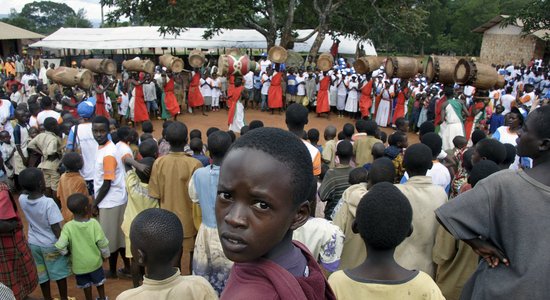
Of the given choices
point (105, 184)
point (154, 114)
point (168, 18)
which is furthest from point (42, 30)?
point (105, 184)

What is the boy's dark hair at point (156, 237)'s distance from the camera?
7.24 ft

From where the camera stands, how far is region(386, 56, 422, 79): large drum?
8.91 metres

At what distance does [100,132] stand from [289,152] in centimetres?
362

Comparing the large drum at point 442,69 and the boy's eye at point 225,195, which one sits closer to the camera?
the boy's eye at point 225,195

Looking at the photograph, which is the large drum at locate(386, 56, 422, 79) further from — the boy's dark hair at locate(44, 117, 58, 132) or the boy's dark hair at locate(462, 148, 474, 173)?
the boy's dark hair at locate(44, 117, 58, 132)

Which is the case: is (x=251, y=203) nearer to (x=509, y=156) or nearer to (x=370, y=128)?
(x=509, y=156)

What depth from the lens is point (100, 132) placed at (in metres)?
4.38

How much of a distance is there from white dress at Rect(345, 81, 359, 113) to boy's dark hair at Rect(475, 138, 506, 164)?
30.5 feet

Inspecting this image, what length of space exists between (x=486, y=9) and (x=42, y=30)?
58415 millimetres

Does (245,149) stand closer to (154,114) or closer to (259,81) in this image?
(154,114)

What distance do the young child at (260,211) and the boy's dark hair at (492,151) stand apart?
292 centimetres

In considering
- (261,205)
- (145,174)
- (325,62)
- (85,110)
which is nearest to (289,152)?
(261,205)

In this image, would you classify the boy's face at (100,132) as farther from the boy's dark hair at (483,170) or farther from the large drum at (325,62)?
the large drum at (325,62)

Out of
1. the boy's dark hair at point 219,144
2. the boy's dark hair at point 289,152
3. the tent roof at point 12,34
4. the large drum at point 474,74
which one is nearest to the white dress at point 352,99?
the large drum at point 474,74
